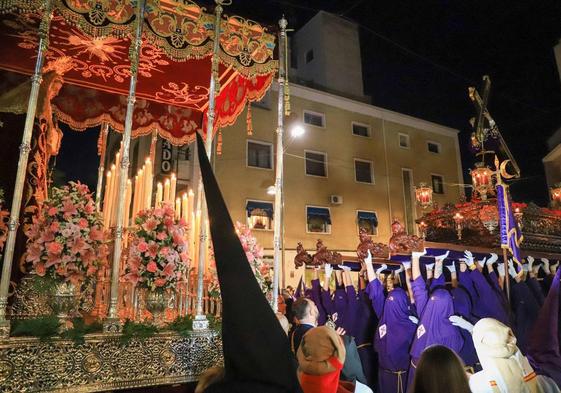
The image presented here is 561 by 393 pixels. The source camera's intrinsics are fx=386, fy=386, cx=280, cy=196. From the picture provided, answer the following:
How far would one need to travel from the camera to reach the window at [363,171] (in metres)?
18.9

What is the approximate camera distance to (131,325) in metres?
3.13

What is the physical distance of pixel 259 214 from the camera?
50.6ft

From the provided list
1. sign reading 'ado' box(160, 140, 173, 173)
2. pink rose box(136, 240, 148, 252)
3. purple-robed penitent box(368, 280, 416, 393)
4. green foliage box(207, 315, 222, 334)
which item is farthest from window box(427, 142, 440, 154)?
pink rose box(136, 240, 148, 252)

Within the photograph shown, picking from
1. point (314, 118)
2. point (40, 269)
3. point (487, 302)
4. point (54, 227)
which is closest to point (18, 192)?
point (54, 227)

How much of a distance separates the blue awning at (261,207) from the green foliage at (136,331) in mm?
12061

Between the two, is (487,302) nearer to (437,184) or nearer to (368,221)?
(368,221)

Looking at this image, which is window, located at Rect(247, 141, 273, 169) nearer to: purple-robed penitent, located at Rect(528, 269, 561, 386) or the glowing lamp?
the glowing lamp

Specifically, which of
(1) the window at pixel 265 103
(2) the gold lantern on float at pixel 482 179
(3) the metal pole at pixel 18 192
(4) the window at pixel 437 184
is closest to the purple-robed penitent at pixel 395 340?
(3) the metal pole at pixel 18 192

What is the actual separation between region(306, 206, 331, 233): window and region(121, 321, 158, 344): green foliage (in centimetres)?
1359

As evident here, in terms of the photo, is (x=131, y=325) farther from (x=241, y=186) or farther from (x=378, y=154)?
(x=378, y=154)

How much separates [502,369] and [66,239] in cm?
346

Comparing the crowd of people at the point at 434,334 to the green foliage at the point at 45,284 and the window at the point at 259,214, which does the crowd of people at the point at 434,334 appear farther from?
the window at the point at 259,214

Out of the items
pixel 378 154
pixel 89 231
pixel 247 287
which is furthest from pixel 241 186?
pixel 247 287

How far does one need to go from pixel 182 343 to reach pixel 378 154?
57.8ft
